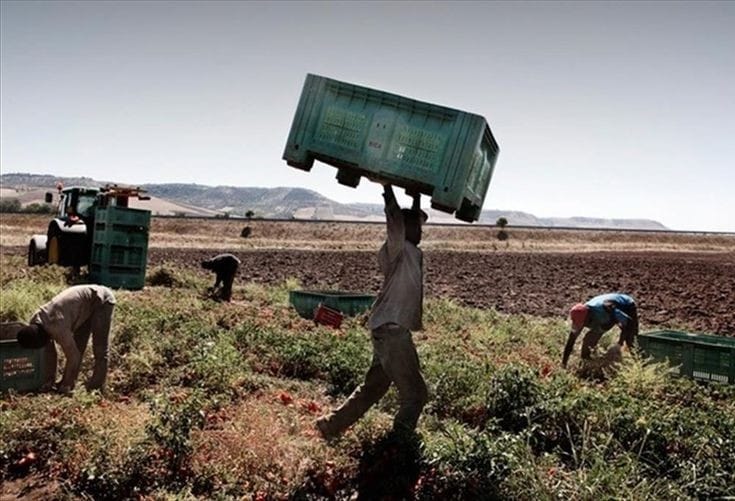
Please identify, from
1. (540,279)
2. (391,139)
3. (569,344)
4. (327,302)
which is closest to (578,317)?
(569,344)

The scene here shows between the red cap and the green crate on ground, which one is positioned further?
the green crate on ground

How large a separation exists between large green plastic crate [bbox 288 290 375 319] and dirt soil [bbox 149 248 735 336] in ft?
18.5

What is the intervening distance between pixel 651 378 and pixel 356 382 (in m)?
3.57

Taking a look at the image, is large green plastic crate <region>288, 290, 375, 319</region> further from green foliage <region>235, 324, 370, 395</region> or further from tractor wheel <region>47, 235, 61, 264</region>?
tractor wheel <region>47, 235, 61, 264</region>

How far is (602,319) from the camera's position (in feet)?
30.1

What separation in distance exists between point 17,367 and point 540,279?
885 inches

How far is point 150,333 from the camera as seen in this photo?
353 inches

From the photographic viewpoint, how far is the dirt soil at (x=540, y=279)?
60.3 ft

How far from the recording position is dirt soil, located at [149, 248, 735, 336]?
18375mm

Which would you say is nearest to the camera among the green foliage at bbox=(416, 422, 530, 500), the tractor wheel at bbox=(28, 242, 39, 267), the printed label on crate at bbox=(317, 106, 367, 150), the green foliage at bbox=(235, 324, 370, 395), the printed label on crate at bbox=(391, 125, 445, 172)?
the green foliage at bbox=(416, 422, 530, 500)

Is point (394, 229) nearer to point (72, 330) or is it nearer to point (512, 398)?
point (512, 398)

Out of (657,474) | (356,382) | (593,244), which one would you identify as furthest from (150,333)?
(593,244)

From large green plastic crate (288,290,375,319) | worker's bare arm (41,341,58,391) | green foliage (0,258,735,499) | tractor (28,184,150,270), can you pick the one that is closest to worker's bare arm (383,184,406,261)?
green foliage (0,258,735,499)

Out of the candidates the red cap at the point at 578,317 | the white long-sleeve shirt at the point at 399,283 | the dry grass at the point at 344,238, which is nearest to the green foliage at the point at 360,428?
the red cap at the point at 578,317
